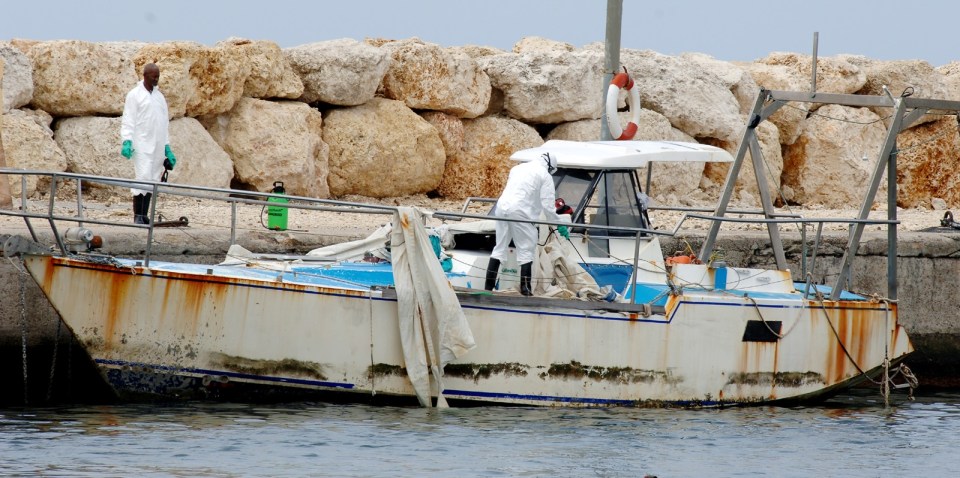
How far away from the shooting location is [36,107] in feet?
51.1

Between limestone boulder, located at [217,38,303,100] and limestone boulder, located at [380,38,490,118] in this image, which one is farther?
limestone boulder, located at [380,38,490,118]

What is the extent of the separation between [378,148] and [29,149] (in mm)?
4240

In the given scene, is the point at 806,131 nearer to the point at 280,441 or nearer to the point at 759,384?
the point at 759,384

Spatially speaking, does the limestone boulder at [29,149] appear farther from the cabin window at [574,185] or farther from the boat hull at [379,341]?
the cabin window at [574,185]

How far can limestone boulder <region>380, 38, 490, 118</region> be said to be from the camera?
17734 mm

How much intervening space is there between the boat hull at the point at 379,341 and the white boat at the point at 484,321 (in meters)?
0.01

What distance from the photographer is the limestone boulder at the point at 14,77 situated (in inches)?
590

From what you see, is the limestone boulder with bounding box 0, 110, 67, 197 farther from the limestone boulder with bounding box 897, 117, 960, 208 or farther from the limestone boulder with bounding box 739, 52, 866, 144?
the limestone boulder with bounding box 897, 117, 960, 208

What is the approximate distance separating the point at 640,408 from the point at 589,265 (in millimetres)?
1252

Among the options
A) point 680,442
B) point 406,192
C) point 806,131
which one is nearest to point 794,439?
point 680,442

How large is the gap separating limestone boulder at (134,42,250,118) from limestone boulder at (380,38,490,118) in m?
2.06

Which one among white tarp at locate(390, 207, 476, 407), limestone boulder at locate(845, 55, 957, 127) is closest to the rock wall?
limestone boulder at locate(845, 55, 957, 127)

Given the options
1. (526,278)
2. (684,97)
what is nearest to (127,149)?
(526,278)

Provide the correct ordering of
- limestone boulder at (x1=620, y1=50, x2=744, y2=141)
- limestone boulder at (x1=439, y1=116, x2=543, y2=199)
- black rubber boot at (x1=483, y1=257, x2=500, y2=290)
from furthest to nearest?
limestone boulder at (x1=620, y1=50, x2=744, y2=141)
limestone boulder at (x1=439, y1=116, x2=543, y2=199)
black rubber boot at (x1=483, y1=257, x2=500, y2=290)
